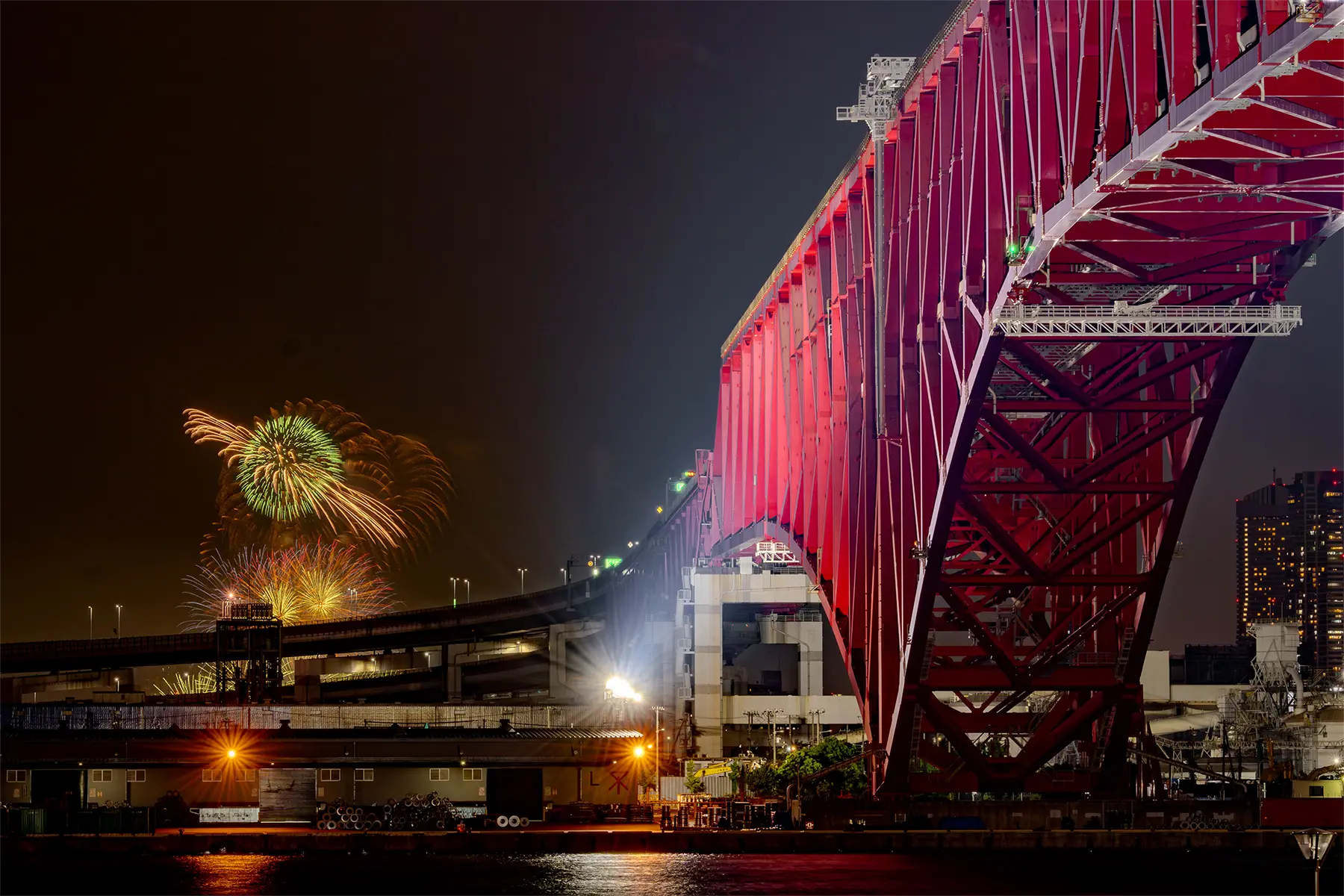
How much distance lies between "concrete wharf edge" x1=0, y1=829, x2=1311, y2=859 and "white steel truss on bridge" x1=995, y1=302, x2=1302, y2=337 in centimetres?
2481

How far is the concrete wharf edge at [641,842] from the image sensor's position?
2355 inches

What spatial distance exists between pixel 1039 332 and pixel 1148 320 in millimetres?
2405

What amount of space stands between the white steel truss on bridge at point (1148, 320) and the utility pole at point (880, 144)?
13495 mm

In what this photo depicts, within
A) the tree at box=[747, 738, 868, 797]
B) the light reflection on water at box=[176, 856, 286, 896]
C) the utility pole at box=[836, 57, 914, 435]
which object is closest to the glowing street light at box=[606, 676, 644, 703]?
the tree at box=[747, 738, 868, 797]

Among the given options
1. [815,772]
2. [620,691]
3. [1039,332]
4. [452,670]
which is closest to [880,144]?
[1039,332]

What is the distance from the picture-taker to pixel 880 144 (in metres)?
52.5

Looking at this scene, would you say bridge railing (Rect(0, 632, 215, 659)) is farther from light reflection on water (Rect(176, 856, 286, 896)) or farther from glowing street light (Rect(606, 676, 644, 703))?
light reflection on water (Rect(176, 856, 286, 896))

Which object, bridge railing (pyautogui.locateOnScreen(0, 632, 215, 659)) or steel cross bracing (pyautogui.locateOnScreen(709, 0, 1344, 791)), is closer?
steel cross bracing (pyautogui.locateOnScreen(709, 0, 1344, 791))

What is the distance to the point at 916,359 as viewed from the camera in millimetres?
52469

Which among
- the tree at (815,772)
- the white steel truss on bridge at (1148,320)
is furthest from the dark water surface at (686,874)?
the white steel truss on bridge at (1148,320)

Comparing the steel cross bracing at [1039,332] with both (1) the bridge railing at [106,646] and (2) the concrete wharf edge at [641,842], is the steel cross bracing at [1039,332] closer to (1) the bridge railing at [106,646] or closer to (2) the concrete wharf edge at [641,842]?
(2) the concrete wharf edge at [641,842]

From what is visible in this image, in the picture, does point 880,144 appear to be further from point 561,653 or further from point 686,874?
point 561,653

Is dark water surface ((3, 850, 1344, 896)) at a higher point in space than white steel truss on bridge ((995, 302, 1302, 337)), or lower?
lower

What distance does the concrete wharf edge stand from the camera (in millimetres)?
59812
